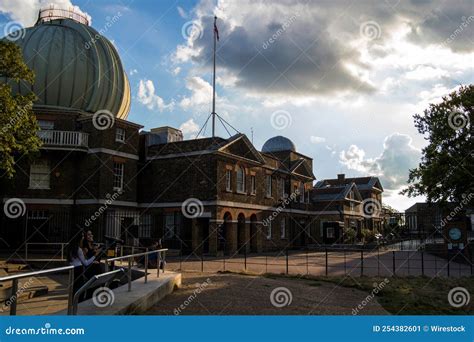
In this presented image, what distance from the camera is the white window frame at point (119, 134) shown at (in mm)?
30750

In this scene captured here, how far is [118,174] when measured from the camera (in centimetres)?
3103

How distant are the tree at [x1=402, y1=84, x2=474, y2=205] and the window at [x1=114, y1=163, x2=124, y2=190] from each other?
18124 millimetres

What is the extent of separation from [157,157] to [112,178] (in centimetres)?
396

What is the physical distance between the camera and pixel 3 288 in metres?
10.9

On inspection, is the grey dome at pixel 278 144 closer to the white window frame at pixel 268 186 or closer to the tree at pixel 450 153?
the white window frame at pixel 268 186

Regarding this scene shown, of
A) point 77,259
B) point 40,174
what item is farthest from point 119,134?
point 77,259

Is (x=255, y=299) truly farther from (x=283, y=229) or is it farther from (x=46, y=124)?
(x=283, y=229)

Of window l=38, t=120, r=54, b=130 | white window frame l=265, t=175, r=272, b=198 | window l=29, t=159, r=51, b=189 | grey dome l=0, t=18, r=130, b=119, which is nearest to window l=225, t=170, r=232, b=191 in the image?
white window frame l=265, t=175, r=272, b=198

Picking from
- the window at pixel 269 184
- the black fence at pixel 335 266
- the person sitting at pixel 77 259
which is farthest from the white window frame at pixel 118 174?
the person sitting at pixel 77 259

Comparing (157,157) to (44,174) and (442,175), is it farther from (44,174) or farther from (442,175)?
(442,175)

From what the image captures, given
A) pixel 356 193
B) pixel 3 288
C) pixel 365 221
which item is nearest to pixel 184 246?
pixel 3 288

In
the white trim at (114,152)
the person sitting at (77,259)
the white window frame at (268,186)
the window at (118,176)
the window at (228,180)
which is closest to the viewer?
the person sitting at (77,259)

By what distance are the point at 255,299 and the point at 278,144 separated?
124ft

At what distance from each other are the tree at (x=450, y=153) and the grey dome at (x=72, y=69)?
20582 millimetres
